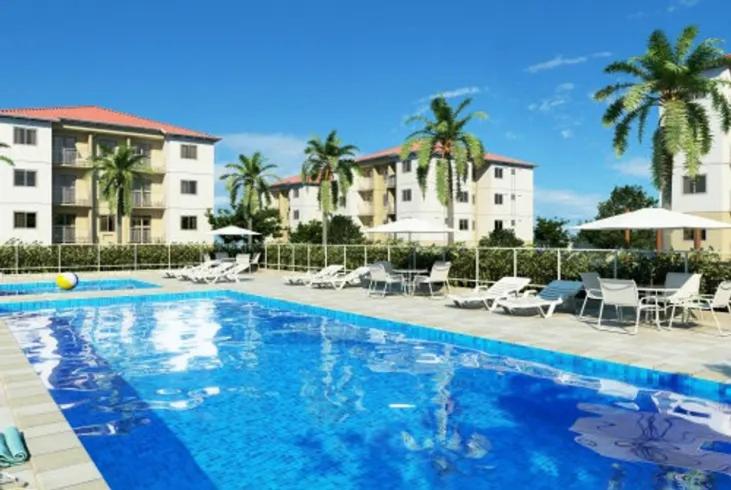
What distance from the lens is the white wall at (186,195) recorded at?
43906mm

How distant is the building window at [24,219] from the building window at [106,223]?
546 centimetres

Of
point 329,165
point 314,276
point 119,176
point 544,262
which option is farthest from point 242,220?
point 544,262

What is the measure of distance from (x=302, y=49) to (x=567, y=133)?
13.8 meters

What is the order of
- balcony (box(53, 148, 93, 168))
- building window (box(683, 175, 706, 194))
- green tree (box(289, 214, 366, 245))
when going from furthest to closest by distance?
green tree (box(289, 214, 366, 245))
balcony (box(53, 148, 93, 168))
building window (box(683, 175, 706, 194))

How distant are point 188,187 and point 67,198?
28.4 ft

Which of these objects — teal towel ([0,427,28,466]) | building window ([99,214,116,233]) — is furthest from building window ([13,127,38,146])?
teal towel ([0,427,28,466])

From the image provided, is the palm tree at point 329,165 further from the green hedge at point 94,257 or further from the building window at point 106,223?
the building window at point 106,223

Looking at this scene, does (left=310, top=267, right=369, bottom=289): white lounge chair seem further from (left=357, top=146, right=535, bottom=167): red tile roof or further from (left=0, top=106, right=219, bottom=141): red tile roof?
(left=357, top=146, right=535, bottom=167): red tile roof

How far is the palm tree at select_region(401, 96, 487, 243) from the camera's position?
22.9 m

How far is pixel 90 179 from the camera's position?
41438 mm

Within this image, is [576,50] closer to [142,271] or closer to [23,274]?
[142,271]

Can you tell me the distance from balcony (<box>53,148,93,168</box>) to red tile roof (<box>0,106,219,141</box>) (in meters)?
2.30

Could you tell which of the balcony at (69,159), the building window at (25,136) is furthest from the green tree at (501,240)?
the building window at (25,136)

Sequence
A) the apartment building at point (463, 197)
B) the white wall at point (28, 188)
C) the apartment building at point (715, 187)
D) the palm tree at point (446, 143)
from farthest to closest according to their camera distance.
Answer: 1. the apartment building at point (463, 197)
2. the white wall at point (28, 188)
3. the apartment building at point (715, 187)
4. the palm tree at point (446, 143)
